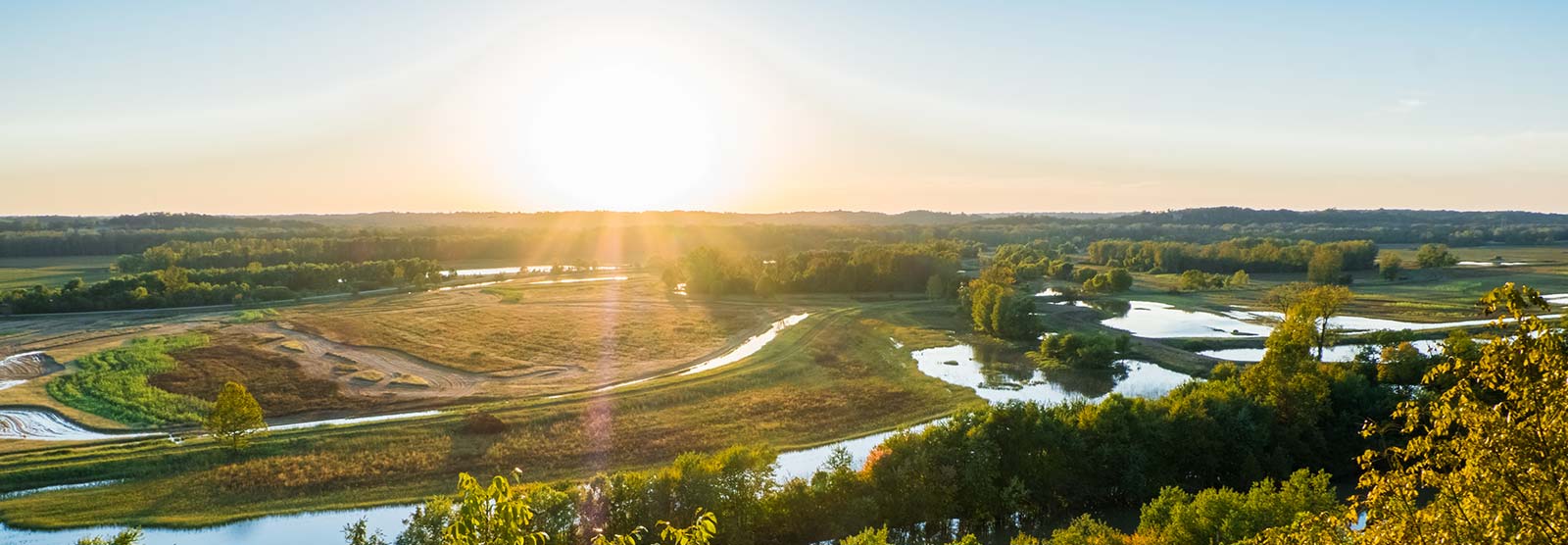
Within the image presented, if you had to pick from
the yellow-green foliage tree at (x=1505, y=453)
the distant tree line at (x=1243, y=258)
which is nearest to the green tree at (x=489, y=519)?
Result: the yellow-green foliage tree at (x=1505, y=453)

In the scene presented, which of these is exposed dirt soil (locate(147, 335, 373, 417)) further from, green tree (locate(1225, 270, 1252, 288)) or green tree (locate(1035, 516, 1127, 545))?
green tree (locate(1225, 270, 1252, 288))

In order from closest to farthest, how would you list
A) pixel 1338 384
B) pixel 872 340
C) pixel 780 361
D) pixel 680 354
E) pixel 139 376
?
pixel 1338 384 < pixel 139 376 < pixel 780 361 < pixel 680 354 < pixel 872 340

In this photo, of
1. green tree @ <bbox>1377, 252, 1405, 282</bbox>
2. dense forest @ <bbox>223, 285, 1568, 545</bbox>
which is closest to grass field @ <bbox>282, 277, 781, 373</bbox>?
dense forest @ <bbox>223, 285, 1568, 545</bbox>

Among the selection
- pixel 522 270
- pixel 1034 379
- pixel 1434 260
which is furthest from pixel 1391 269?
pixel 522 270

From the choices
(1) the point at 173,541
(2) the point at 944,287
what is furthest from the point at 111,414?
(2) the point at 944,287

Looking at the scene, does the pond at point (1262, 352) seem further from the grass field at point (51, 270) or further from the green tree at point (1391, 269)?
the grass field at point (51, 270)

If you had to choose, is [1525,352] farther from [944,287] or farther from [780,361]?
[944,287]

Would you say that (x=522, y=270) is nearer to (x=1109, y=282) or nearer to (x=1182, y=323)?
(x=1109, y=282)
